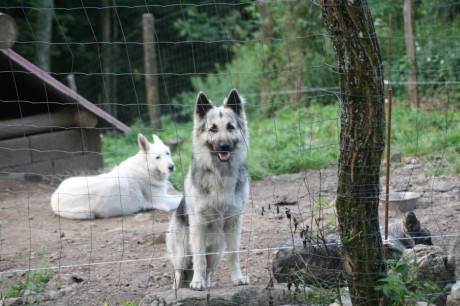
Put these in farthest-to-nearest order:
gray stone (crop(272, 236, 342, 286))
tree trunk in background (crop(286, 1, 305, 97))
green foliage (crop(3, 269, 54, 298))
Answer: tree trunk in background (crop(286, 1, 305, 97))
green foliage (crop(3, 269, 54, 298))
gray stone (crop(272, 236, 342, 286))

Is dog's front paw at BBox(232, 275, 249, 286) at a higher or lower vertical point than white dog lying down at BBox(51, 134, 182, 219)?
lower

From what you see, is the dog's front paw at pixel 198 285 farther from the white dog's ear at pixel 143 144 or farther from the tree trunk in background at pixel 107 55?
the tree trunk in background at pixel 107 55

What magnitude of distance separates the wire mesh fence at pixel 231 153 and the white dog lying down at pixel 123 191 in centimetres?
5

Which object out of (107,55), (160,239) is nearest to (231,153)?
(160,239)

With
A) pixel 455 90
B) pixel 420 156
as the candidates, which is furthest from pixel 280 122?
pixel 420 156

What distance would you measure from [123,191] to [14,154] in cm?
172

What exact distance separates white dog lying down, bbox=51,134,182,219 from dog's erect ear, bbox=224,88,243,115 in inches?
96.2

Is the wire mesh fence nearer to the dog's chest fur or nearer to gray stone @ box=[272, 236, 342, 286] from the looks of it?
gray stone @ box=[272, 236, 342, 286]

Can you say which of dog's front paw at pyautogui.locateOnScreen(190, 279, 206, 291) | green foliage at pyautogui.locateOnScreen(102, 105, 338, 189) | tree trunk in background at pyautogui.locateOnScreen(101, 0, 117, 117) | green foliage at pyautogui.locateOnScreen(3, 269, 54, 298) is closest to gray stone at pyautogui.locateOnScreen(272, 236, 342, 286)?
dog's front paw at pyautogui.locateOnScreen(190, 279, 206, 291)

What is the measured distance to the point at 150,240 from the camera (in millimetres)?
6645

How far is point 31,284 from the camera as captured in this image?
485cm

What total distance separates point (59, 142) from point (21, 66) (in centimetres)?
158

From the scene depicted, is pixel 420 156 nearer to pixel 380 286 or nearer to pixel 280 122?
pixel 280 122

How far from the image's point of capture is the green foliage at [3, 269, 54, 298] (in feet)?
15.5
